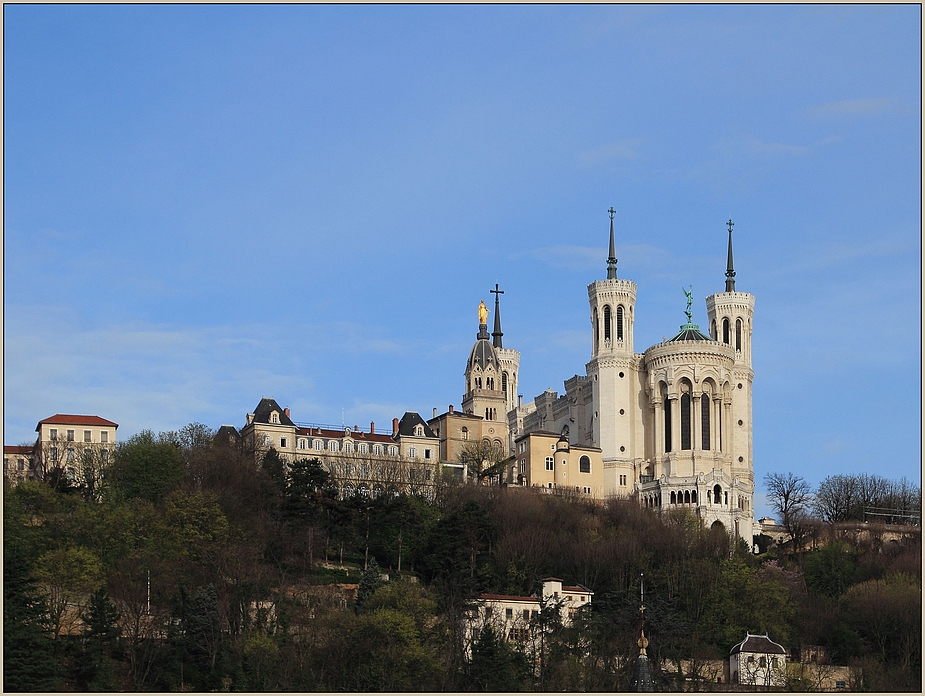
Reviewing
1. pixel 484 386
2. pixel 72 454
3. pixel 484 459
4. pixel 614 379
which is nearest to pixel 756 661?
pixel 484 459

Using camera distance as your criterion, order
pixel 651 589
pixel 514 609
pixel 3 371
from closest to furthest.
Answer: pixel 3 371
pixel 514 609
pixel 651 589

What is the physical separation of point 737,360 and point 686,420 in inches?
266

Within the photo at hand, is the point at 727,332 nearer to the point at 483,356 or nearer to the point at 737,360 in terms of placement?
the point at 737,360

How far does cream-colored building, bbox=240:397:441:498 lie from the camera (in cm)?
9369

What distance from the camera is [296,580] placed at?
2793 inches

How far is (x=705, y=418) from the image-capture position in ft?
338

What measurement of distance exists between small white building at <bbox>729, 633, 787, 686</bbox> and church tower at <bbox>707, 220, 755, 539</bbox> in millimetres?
33641

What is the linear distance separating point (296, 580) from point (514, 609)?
9.34 m

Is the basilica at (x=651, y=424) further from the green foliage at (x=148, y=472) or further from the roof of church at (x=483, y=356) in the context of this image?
the green foliage at (x=148, y=472)

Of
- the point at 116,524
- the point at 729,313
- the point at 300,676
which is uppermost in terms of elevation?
the point at 729,313

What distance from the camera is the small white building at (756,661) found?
2648 inches

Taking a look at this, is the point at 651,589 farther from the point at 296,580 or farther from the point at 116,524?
the point at 116,524

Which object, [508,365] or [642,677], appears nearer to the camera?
[642,677]

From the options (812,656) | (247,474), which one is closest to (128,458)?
(247,474)
